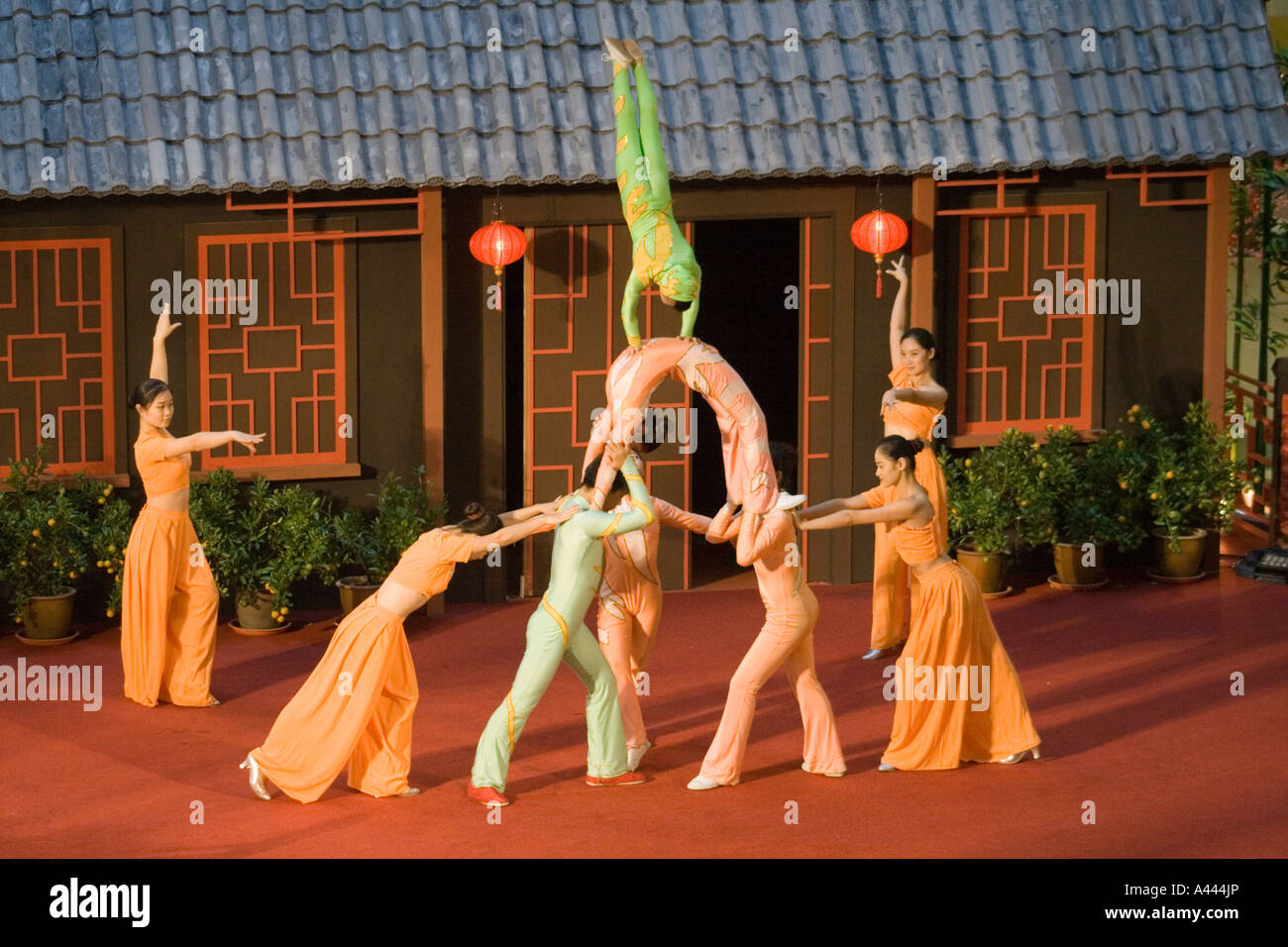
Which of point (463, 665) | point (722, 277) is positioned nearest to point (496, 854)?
point (463, 665)

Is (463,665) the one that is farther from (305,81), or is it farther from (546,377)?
(305,81)

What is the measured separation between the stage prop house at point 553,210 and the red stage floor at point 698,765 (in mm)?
1484

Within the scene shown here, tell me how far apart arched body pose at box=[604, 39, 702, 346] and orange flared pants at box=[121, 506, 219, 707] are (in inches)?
133

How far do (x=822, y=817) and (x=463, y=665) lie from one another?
11.0ft

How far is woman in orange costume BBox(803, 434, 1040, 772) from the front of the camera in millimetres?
9141

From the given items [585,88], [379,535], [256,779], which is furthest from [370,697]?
[585,88]

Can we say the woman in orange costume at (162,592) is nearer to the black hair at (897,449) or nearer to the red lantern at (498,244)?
the red lantern at (498,244)

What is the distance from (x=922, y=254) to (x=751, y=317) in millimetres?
3667

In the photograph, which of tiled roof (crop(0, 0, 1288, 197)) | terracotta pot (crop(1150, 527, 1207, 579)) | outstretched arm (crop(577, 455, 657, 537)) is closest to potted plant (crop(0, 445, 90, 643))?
tiled roof (crop(0, 0, 1288, 197))

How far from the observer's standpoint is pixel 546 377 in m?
12.8

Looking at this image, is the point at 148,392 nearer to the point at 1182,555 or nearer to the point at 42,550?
the point at 42,550

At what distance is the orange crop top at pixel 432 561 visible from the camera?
8.80 metres

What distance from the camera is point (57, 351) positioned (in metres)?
12.3

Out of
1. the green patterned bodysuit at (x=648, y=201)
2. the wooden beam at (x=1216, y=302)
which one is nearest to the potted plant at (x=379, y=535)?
the green patterned bodysuit at (x=648, y=201)
